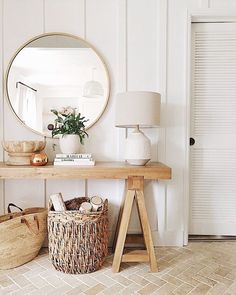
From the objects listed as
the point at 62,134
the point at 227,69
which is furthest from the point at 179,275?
the point at 227,69

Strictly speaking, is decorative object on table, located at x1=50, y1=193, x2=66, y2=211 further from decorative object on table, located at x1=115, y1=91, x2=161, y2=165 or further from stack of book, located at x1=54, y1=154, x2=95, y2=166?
decorative object on table, located at x1=115, y1=91, x2=161, y2=165

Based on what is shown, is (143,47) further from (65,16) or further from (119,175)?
(119,175)

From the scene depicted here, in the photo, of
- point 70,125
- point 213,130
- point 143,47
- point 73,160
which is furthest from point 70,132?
point 213,130

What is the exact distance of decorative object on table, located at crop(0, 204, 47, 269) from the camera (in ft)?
5.77

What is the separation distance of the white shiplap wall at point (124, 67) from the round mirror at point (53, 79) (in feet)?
0.27

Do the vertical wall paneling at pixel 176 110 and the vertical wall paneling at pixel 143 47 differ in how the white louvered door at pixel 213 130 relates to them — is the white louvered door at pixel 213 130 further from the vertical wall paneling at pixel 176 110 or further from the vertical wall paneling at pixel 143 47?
the vertical wall paneling at pixel 143 47

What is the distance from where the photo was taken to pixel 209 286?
1.61 m

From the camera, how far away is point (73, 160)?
6.23 feet

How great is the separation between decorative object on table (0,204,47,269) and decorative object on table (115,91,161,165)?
864 mm

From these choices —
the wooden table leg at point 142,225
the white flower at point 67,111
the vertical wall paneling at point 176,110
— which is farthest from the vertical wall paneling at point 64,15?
the wooden table leg at point 142,225

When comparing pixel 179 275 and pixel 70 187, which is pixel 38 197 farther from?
pixel 179 275

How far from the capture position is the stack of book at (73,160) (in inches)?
74.3

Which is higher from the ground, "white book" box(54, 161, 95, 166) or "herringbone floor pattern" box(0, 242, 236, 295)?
"white book" box(54, 161, 95, 166)

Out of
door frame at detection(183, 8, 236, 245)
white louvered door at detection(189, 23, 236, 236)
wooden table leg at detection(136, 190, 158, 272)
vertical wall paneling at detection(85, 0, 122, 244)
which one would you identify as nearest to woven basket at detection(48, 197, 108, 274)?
wooden table leg at detection(136, 190, 158, 272)
